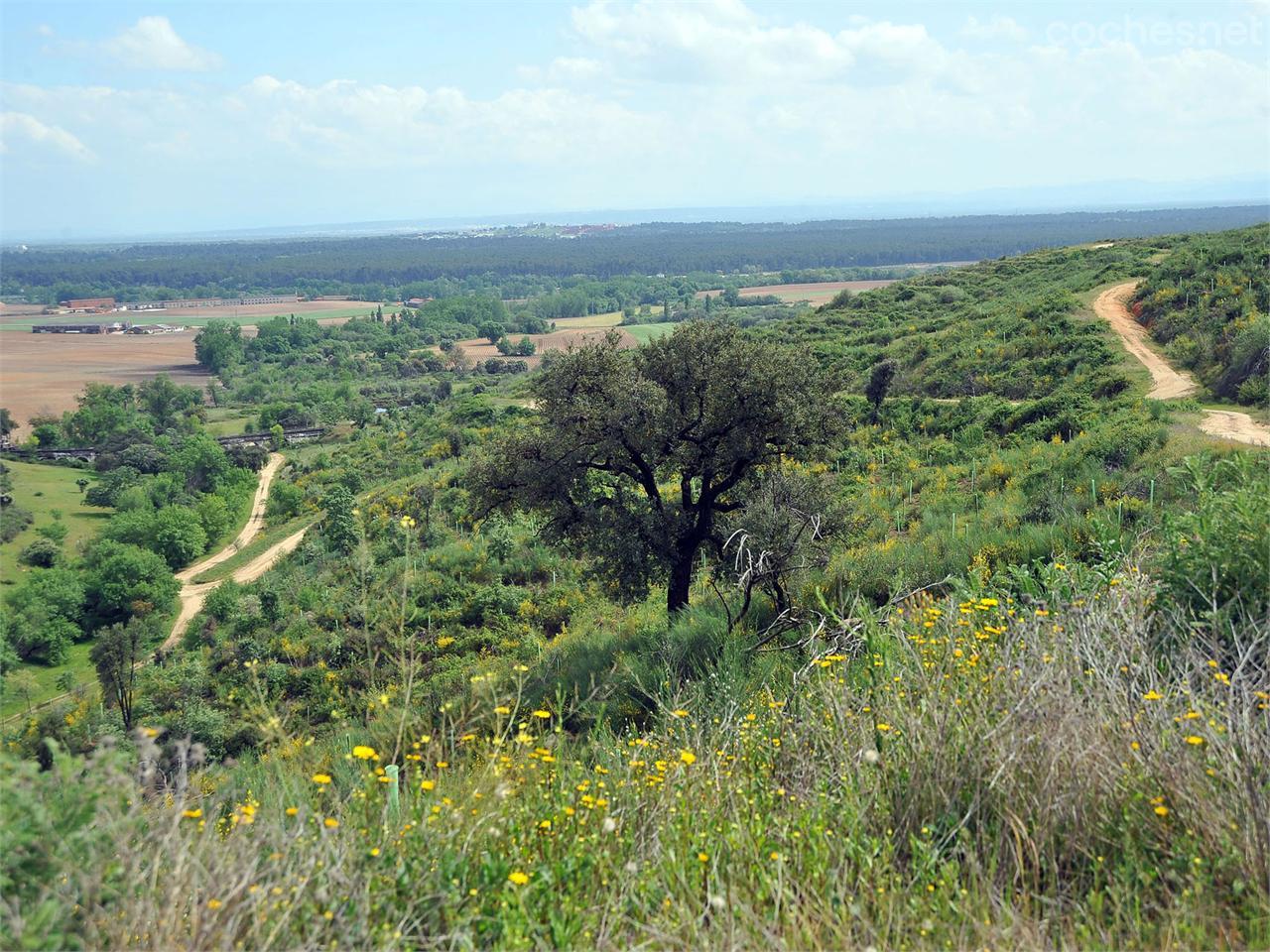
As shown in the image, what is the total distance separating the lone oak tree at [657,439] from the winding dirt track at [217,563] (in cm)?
1731

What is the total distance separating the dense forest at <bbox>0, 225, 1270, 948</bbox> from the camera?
3170 mm

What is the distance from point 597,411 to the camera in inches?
478

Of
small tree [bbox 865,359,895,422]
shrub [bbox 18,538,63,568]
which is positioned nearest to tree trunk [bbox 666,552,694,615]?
small tree [bbox 865,359,895,422]

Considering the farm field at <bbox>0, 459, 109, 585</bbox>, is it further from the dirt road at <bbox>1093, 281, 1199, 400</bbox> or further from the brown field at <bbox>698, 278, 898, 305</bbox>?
the brown field at <bbox>698, 278, 898, 305</bbox>

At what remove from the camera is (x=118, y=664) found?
19.6 metres

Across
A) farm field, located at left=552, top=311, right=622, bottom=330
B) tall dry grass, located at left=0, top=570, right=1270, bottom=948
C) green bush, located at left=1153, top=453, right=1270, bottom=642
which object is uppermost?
green bush, located at left=1153, top=453, right=1270, bottom=642

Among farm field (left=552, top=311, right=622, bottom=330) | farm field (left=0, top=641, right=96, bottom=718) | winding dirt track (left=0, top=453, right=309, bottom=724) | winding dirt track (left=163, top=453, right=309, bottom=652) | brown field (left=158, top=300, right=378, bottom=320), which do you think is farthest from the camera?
brown field (left=158, top=300, right=378, bottom=320)

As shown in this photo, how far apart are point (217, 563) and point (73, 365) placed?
63.7 m

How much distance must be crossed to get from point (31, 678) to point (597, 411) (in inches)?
873

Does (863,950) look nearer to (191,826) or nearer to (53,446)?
(191,826)

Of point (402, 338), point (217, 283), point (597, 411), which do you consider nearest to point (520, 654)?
point (597, 411)

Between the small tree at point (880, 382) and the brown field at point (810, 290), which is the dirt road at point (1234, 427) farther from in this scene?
Answer: the brown field at point (810, 290)

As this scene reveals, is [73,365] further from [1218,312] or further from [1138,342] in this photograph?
[1218,312]

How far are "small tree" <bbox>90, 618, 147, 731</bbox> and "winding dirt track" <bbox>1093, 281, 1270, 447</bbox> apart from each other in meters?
19.7
